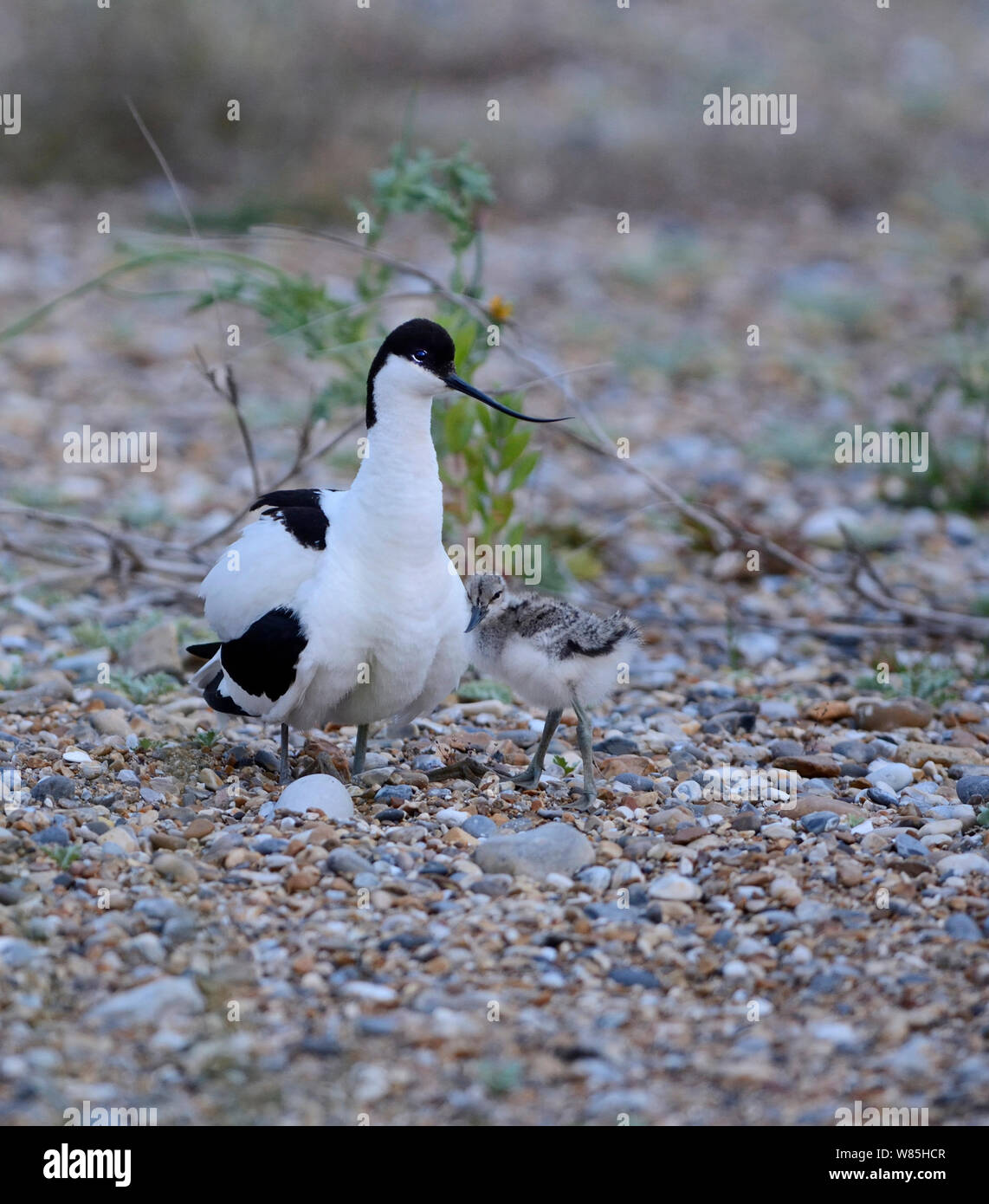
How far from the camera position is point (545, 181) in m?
14.8

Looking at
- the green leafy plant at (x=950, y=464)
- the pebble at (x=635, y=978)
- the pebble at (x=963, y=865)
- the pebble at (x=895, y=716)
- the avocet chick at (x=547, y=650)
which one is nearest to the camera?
the pebble at (x=635, y=978)

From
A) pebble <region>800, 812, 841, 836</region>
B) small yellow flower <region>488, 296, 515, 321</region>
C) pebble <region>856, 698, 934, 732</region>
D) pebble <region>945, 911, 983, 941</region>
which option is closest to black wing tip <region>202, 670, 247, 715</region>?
pebble <region>800, 812, 841, 836</region>

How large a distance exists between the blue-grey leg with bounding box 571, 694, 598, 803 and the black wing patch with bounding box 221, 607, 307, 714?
92cm

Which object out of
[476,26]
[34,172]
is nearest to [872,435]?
[34,172]

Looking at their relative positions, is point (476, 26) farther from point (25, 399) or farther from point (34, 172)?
point (25, 399)

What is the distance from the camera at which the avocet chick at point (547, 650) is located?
16.0 ft

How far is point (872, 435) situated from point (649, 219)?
18.5 feet

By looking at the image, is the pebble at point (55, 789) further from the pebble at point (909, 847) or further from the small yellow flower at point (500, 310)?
the small yellow flower at point (500, 310)

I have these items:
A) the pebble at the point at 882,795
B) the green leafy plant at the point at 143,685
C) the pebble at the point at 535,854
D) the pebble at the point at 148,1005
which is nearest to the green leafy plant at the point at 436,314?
the green leafy plant at the point at 143,685

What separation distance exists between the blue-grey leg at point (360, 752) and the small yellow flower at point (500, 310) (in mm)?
1974

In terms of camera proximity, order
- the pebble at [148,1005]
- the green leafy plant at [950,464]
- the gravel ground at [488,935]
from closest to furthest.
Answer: the gravel ground at [488,935]
the pebble at [148,1005]
the green leafy plant at [950,464]

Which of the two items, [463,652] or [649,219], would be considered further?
[649,219]

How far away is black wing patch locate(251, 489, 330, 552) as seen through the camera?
4828 millimetres

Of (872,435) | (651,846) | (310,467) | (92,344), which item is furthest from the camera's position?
(92,344)
